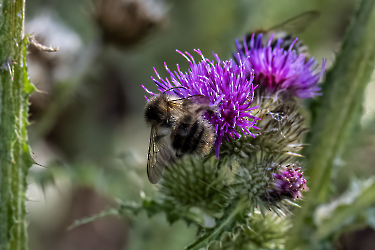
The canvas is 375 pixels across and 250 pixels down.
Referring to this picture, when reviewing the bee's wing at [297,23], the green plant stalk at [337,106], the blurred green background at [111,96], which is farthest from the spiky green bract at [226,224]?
the bee's wing at [297,23]

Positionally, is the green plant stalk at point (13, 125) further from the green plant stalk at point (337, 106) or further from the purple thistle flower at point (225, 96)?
the green plant stalk at point (337, 106)

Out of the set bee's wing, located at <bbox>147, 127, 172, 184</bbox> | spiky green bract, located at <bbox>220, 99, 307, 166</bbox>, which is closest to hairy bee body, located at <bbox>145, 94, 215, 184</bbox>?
bee's wing, located at <bbox>147, 127, 172, 184</bbox>

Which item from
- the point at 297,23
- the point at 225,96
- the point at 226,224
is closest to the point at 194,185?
the point at 226,224

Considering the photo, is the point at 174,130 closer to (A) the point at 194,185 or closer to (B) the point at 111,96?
(A) the point at 194,185

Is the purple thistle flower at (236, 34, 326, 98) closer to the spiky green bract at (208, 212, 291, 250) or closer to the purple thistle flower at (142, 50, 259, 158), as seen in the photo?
the purple thistle flower at (142, 50, 259, 158)

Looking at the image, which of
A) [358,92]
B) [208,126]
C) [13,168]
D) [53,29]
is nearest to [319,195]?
[358,92]
